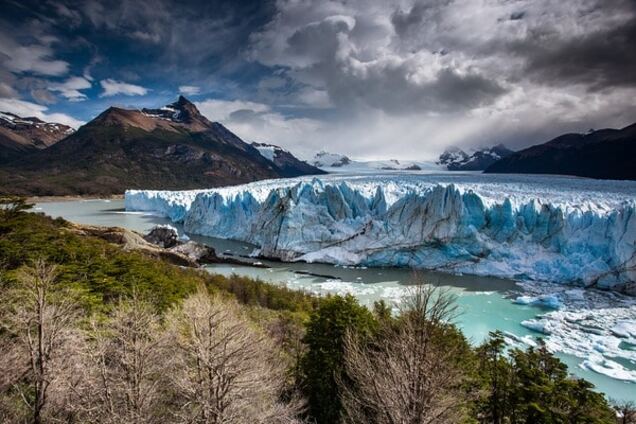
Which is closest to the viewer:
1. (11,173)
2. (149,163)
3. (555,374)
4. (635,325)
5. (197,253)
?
(555,374)

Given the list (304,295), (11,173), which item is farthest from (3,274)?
(11,173)

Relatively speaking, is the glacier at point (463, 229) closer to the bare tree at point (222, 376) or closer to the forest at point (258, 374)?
the forest at point (258, 374)

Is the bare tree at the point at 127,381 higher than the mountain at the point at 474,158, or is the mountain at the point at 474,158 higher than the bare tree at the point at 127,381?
the mountain at the point at 474,158

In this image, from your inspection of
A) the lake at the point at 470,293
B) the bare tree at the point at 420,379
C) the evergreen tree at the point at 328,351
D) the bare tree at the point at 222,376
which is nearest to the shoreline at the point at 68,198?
the lake at the point at 470,293

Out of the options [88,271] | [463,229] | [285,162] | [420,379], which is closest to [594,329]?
[463,229]

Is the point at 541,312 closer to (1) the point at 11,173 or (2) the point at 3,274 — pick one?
(2) the point at 3,274

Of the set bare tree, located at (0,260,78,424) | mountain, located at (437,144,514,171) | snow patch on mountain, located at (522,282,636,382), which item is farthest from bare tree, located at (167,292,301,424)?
mountain, located at (437,144,514,171)

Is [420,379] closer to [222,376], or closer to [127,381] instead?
[222,376]
